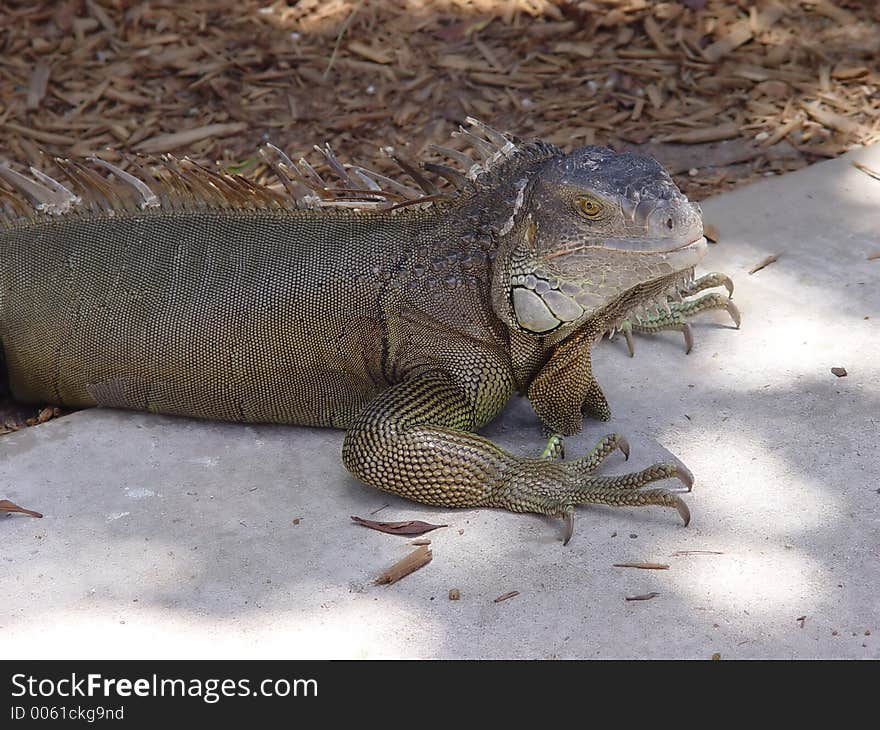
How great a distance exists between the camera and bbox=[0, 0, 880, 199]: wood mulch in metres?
6.47

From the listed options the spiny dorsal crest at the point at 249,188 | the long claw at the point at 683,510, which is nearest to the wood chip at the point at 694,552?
the long claw at the point at 683,510

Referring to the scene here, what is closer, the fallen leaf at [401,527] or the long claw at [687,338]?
the fallen leaf at [401,527]

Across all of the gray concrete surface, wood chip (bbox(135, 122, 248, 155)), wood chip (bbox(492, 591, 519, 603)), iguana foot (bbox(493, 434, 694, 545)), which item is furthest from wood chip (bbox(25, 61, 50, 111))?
wood chip (bbox(492, 591, 519, 603))

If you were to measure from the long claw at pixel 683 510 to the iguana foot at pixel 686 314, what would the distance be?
1237 millimetres

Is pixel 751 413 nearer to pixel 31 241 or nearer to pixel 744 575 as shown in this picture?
pixel 744 575

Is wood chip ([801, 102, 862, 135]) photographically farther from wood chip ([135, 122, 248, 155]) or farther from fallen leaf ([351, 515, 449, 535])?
fallen leaf ([351, 515, 449, 535])

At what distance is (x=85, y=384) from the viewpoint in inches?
176

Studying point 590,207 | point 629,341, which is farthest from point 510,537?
point 629,341

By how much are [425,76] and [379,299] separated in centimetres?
333

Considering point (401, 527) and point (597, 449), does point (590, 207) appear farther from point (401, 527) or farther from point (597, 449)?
point (401, 527)

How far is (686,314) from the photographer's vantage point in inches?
183

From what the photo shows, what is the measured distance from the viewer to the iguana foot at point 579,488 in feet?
11.2

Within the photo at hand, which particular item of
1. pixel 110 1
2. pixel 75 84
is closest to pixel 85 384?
pixel 75 84

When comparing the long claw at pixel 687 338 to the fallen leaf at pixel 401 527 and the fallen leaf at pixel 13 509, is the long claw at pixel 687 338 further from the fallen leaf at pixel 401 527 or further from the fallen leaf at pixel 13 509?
the fallen leaf at pixel 13 509
